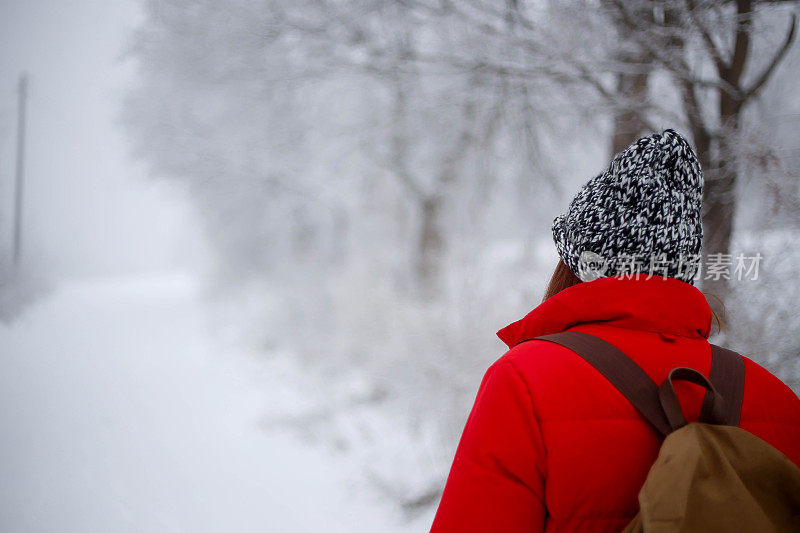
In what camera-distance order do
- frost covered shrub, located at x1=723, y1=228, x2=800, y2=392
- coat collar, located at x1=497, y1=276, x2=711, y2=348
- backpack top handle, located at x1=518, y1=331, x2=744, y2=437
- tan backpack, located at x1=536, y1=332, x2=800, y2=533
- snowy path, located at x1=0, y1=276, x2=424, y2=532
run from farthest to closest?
snowy path, located at x1=0, y1=276, x2=424, y2=532, frost covered shrub, located at x1=723, y1=228, x2=800, y2=392, coat collar, located at x1=497, y1=276, x2=711, y2=348, backpack top handle, located at x1=518, y1=331, x2=744, y2=437, tan backpack, located at x1=536, y1=332, x2=800, y2=533

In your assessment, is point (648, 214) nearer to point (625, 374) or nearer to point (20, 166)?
point (625, 374)

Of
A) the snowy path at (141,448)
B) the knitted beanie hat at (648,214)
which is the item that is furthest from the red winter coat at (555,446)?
the snowy path at (141,448)

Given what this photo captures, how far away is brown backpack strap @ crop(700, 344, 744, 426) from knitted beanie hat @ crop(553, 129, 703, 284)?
17cm

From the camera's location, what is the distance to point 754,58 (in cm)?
289

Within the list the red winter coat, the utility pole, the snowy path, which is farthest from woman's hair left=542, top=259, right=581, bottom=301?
the utility pole

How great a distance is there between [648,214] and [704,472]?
474 mm

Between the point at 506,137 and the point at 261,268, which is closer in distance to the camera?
the point at 506,137

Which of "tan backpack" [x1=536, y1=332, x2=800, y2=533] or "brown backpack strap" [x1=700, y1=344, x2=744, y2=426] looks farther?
"brown backpack strap" [x1=700, y1=344, x2=744, y2=426]

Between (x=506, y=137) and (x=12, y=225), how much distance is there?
460 centimetres

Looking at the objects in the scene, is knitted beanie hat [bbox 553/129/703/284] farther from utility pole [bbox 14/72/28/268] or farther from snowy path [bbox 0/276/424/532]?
utility pole [bbox 14/72/28/268]

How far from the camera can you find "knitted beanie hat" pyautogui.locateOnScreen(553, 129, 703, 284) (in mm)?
887

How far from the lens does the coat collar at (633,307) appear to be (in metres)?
0.84

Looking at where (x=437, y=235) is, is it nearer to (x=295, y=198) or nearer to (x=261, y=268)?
(x=295, y=198)

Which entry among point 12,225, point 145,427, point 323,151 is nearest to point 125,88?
point 12,225
